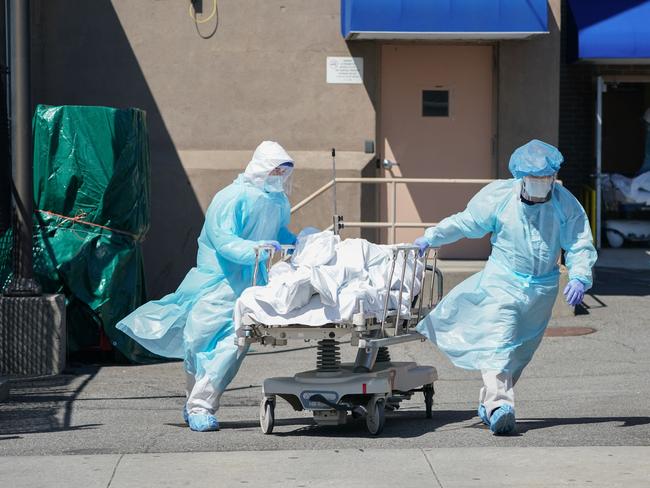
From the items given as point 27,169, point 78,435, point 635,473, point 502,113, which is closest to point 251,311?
point 78,435

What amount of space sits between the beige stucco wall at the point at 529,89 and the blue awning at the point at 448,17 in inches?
39.9

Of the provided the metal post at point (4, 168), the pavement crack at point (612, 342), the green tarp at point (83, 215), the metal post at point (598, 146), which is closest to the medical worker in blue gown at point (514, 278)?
the pavement crack at point (612, 342)

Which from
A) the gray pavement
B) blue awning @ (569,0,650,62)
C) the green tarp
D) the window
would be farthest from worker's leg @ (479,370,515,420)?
blue awning @ (569,0,650,62)

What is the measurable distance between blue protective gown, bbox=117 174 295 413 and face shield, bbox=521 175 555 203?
5.20 ft

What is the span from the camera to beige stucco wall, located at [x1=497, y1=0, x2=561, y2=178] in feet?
47.6

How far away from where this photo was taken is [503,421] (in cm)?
772

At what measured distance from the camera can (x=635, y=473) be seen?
6676 mm

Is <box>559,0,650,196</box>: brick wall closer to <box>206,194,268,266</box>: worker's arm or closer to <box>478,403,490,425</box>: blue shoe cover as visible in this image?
<box>478,403,490,425</box>: blue shoe cover

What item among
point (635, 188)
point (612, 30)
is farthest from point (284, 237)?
point (635, 188)

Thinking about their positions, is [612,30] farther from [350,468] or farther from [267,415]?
[350,468]

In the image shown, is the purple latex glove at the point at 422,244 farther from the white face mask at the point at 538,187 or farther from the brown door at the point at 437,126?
the brown door at the point at 437,126

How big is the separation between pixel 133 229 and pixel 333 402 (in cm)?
434

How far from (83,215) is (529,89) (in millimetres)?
5687

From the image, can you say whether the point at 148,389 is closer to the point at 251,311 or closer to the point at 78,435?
the point at 78,435
